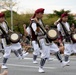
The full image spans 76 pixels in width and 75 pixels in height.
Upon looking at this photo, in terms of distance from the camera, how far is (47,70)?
39.5 ft

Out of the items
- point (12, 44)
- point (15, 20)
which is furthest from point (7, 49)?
point (15, 20)

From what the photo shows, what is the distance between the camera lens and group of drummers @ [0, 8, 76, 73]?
11.4 m

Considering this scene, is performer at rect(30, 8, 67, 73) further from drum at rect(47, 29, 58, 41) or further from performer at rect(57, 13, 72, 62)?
performer at rect(57, 13, 72, 62)

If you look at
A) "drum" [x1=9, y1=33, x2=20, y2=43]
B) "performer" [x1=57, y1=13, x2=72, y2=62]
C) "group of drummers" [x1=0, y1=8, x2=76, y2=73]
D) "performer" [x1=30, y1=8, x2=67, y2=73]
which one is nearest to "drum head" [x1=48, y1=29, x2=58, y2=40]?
"group of drummers" [x1=0, y1=8, x2=76, y2=73]

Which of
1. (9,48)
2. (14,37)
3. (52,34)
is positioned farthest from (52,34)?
(14,37)

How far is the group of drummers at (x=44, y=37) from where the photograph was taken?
1140 cm

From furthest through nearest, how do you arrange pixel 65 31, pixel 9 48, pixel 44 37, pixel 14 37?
1. pixel 14 37
2. pixel 9 48
3. pixel 65 31
4. pixel 44 37

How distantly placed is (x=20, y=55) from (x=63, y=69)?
2.71m

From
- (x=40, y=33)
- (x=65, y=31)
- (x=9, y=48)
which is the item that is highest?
(x=40, y=33)

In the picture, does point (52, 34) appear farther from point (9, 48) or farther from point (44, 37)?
point (9, 48)

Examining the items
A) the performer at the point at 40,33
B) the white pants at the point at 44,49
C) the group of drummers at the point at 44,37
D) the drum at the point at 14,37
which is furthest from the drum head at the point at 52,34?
the drum at the point at 14,37

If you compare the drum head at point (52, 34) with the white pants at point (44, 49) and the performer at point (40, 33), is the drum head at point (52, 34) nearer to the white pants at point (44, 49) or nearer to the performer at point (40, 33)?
the performer at point (40, 33)

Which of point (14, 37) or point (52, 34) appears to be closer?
point (52, 34)

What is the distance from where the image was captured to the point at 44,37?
37.7ft
